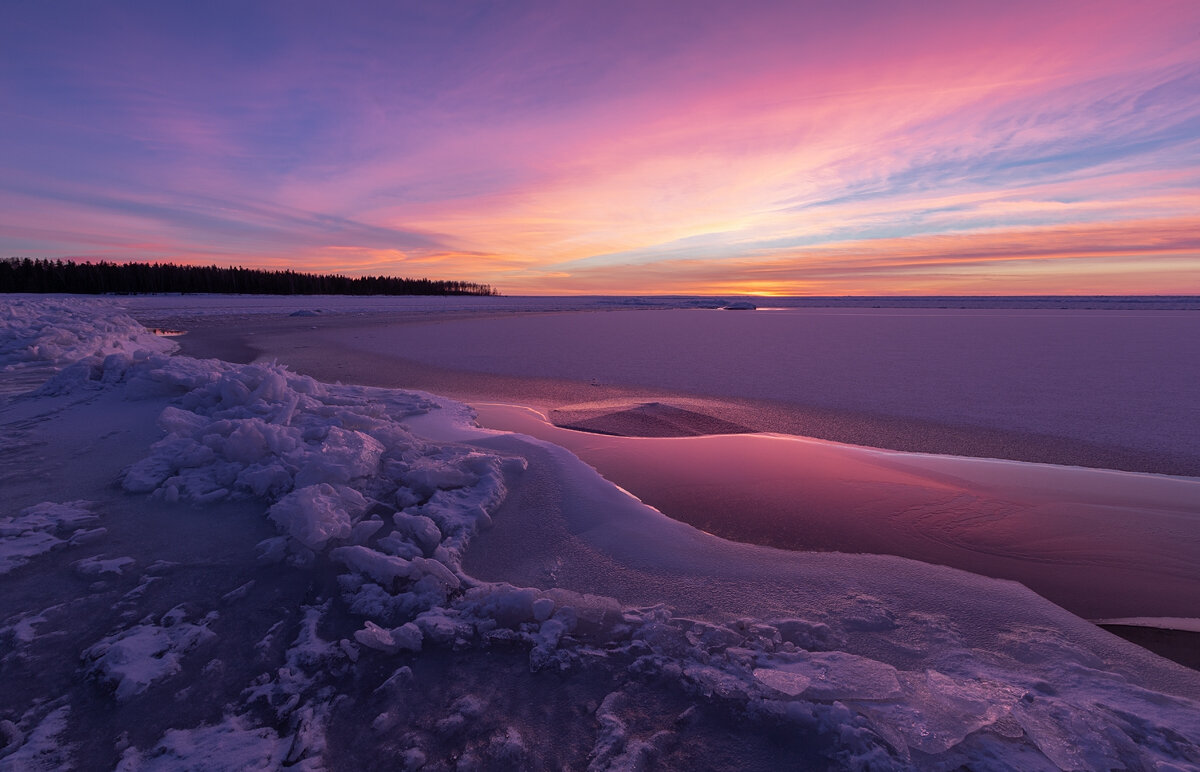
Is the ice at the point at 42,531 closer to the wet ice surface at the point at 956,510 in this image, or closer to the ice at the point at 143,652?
the ice at the point at 143,652

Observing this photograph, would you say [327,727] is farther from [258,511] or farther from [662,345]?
[662,345]

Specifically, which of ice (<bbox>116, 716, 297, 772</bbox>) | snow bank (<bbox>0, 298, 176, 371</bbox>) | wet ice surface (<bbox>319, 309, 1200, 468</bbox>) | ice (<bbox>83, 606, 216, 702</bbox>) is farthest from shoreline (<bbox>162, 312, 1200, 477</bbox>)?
ice (<bbox>116, 716, 297, 772</bbox>)

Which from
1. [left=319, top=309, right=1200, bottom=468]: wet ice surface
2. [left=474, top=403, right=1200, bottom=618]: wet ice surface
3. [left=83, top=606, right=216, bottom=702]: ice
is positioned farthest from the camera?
[left=319, top=309, right=1200, bottom=468]: wet ice surface

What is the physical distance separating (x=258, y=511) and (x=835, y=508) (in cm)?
370

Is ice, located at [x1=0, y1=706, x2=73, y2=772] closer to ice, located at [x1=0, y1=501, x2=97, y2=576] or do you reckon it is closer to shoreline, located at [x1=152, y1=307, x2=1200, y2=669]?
ice, located at [x1=0, y1=501, x2=97, y2=576]

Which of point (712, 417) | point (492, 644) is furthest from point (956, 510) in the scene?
point (492, 644)

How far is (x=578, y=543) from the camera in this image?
301cm

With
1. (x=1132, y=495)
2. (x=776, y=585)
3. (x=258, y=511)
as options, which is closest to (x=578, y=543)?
(x=776, y=585)

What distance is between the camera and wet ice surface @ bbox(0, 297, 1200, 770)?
1635mm

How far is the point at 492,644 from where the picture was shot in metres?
2.14

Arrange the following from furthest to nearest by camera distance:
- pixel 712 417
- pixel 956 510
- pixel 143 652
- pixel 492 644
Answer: pixel 712 417, pixel 956 510, pixel 492 644, pixel 143 652

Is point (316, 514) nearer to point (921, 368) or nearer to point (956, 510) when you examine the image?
point (956, 510)

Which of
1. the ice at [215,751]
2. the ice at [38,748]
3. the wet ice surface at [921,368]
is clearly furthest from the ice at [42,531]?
the wet ice surface at [921,368]

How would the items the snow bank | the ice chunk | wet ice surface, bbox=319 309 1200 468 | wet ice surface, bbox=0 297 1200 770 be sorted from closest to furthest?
1. wet ice surface, bbox=0 297 1200 770
2. the ice chunk
3. wet ice surface, bbox=319 309 1200 468
4. the snow bank
